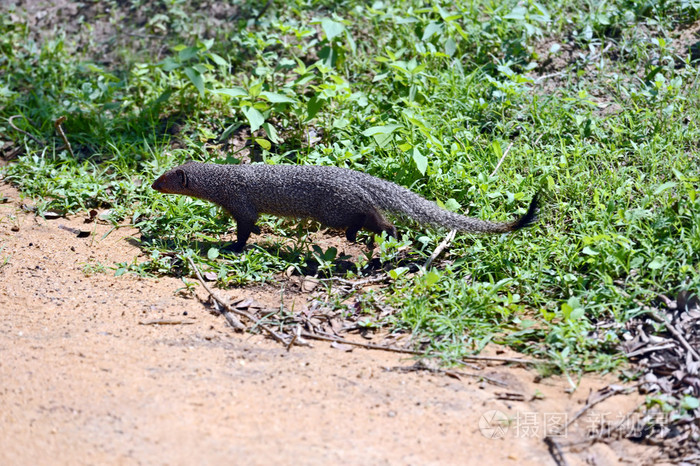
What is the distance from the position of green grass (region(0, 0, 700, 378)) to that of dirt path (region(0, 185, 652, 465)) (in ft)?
1.52

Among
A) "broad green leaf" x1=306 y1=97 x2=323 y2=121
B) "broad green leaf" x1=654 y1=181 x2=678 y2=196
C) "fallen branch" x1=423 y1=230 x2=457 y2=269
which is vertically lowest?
"fallen branch" x1=423 y1=230 x2=457 y2=269

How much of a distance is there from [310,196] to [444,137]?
136 cm

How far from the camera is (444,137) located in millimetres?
5391

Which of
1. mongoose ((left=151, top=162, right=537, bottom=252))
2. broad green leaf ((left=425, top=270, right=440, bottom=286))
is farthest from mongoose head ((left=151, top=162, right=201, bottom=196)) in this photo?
broad green leaf ((left=425, top=270, right=440, bottom=286))

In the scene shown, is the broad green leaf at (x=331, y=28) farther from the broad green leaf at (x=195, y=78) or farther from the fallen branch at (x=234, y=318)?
the fallen branch at (x=234, y=318)

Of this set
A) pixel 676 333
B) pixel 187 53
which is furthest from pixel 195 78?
pixel 676 333

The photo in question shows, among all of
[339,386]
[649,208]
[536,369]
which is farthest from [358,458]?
[649,208]

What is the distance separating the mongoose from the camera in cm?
450

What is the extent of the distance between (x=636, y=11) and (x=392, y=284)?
159 inches

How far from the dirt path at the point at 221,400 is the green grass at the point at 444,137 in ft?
1.52

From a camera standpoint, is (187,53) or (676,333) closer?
(676,333)

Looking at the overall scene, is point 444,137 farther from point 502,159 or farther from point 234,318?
point 234,318

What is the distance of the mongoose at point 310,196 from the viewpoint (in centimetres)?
450

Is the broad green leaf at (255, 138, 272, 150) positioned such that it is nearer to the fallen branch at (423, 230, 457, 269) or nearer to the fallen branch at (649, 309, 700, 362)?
the fallen branch at (423, 230, 457, 269)
